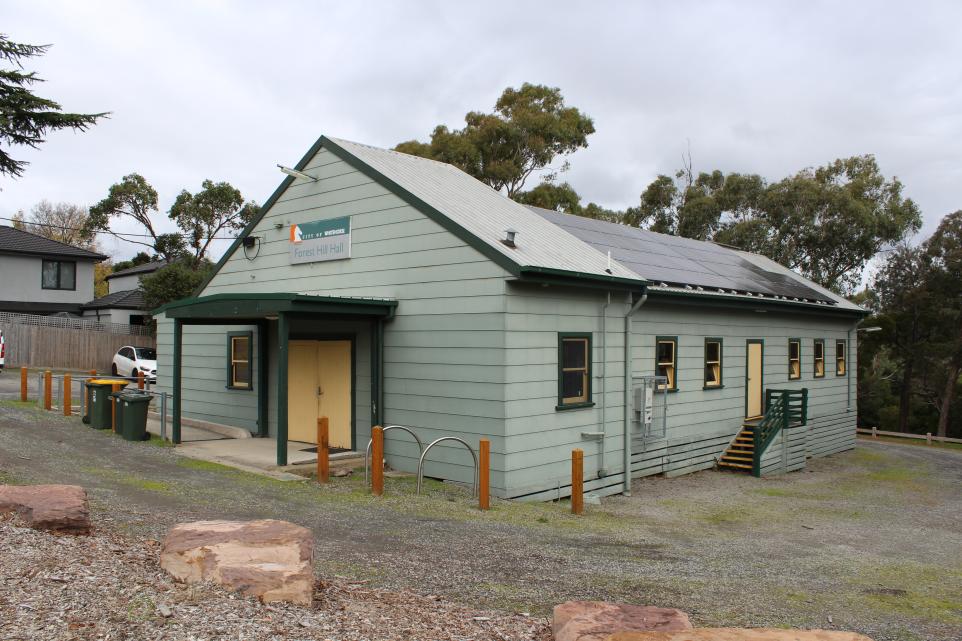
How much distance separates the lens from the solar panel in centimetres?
1614

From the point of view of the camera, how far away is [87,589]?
5.06 metres

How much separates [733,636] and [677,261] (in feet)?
47.4

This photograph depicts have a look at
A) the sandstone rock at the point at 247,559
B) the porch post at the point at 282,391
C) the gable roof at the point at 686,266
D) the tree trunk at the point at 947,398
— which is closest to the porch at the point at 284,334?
the porch post at the point at 282,391

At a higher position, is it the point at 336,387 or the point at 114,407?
the point at 336,387

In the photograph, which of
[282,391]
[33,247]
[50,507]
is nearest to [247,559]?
[50,507]

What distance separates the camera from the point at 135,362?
95.5ft

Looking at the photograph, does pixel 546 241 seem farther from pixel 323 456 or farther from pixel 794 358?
pixel 794 358

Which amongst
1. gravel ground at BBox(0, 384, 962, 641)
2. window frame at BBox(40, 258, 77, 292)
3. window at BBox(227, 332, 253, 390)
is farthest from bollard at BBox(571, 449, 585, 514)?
window frame at BBox(40, 258, 77, 292)

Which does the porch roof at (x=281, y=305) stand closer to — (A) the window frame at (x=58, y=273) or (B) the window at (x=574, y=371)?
(B) the window at (x=574, y=371)

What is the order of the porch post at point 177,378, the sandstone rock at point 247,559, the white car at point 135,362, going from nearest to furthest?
1. the sandstone rock at point 247,559
2. the porch post at point 177,378
3. the white car at point 135,362

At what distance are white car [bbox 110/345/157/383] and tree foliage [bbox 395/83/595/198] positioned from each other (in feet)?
51.2

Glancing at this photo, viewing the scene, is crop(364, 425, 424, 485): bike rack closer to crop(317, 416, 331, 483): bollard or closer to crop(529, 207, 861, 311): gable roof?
crop(317, 416, 331, 483): bollard

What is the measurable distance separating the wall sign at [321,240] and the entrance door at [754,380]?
33.2 feet

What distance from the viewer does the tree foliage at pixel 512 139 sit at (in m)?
37.0
